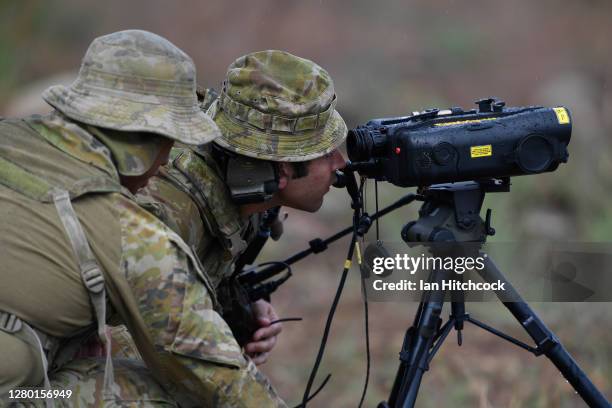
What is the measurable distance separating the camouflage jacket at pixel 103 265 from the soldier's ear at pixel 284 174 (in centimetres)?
81

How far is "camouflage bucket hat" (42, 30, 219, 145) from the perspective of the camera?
263 centimetres

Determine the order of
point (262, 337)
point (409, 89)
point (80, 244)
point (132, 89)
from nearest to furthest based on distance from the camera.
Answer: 1. point (80, 244)
2. point (132, 89)
3. point (262, 337)
4. point (409, 89)

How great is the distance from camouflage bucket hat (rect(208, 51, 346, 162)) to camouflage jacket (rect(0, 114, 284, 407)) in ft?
2.43

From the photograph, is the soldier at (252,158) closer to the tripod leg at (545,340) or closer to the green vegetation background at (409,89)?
the tripod leg at (545,340)

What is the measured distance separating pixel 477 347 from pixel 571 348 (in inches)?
21.9

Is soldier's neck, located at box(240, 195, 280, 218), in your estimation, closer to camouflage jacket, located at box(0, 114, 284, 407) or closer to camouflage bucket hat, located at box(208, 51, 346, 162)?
camouflage bucket hat, located at box(208, 51, 346, 162)

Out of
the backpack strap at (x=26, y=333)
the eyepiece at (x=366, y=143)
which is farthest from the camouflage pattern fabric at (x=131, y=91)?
the eyepiece at (x=366, y=143)

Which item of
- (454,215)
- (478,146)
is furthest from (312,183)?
(478,146)

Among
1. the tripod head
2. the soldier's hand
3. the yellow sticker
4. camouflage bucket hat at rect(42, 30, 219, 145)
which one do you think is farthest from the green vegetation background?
camouflage bucket hat at rect(42, 30, 219, 145)

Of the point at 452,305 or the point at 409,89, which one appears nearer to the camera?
the point at 452,305

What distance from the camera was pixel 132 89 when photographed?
2678mm

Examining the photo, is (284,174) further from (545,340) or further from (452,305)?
(545,340)

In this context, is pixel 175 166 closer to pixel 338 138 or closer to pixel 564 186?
pixel 338 138

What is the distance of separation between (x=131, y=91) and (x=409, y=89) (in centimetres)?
674
